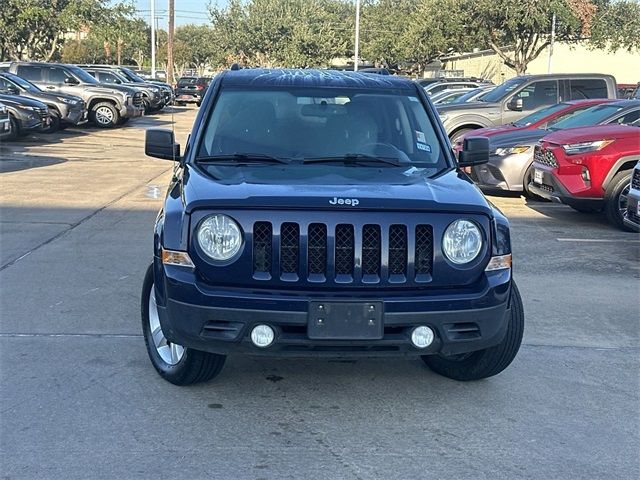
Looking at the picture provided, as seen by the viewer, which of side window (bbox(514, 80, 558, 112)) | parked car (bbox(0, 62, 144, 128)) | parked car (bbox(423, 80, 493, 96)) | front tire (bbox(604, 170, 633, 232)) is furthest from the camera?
parked car (bbox(423, 80, 493, 96))

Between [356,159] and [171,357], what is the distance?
1650 millimetres

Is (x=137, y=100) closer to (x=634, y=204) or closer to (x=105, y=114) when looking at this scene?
(x=105, y=114)

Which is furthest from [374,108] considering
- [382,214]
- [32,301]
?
[32,301]

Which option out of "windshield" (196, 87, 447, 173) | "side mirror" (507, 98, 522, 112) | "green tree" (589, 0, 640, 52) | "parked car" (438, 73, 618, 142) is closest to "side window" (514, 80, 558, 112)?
"parked car" (438, 73, 618, 142)

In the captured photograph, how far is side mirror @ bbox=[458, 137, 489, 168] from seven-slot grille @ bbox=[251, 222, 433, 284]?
1628 millimetres

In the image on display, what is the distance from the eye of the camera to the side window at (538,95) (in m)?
16.5

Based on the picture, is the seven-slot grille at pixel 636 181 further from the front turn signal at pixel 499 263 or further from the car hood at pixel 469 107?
the car hood at pixel 469 107

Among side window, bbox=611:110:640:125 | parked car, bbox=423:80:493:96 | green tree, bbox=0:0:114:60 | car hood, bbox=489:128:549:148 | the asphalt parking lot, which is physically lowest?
the asphalt parking lot

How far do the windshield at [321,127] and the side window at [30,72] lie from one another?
21.1 metres

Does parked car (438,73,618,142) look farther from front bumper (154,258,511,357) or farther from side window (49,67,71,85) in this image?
side window (49,67,71,85)

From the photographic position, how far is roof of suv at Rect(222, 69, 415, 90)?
17.9ft

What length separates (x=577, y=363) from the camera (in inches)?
209

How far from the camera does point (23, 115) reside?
729 inches

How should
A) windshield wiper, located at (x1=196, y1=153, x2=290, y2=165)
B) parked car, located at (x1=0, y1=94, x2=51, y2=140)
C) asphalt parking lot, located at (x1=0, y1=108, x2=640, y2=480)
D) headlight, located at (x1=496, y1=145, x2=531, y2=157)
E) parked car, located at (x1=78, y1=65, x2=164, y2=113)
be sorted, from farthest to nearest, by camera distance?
parked car, located at (x1=78, y1=65, x2=164, y2=113), parked car, located at (x1=0, y1=94, x2=51, y2=140), headlight, located at (x1=496, y1=145, x2=531, y2=157), windshield wiper, located at (x1=196, y1=153, x2=290, y2=165), asphalt parking lot, located at (x1=0, y1=108, x2=640, y2=480)
